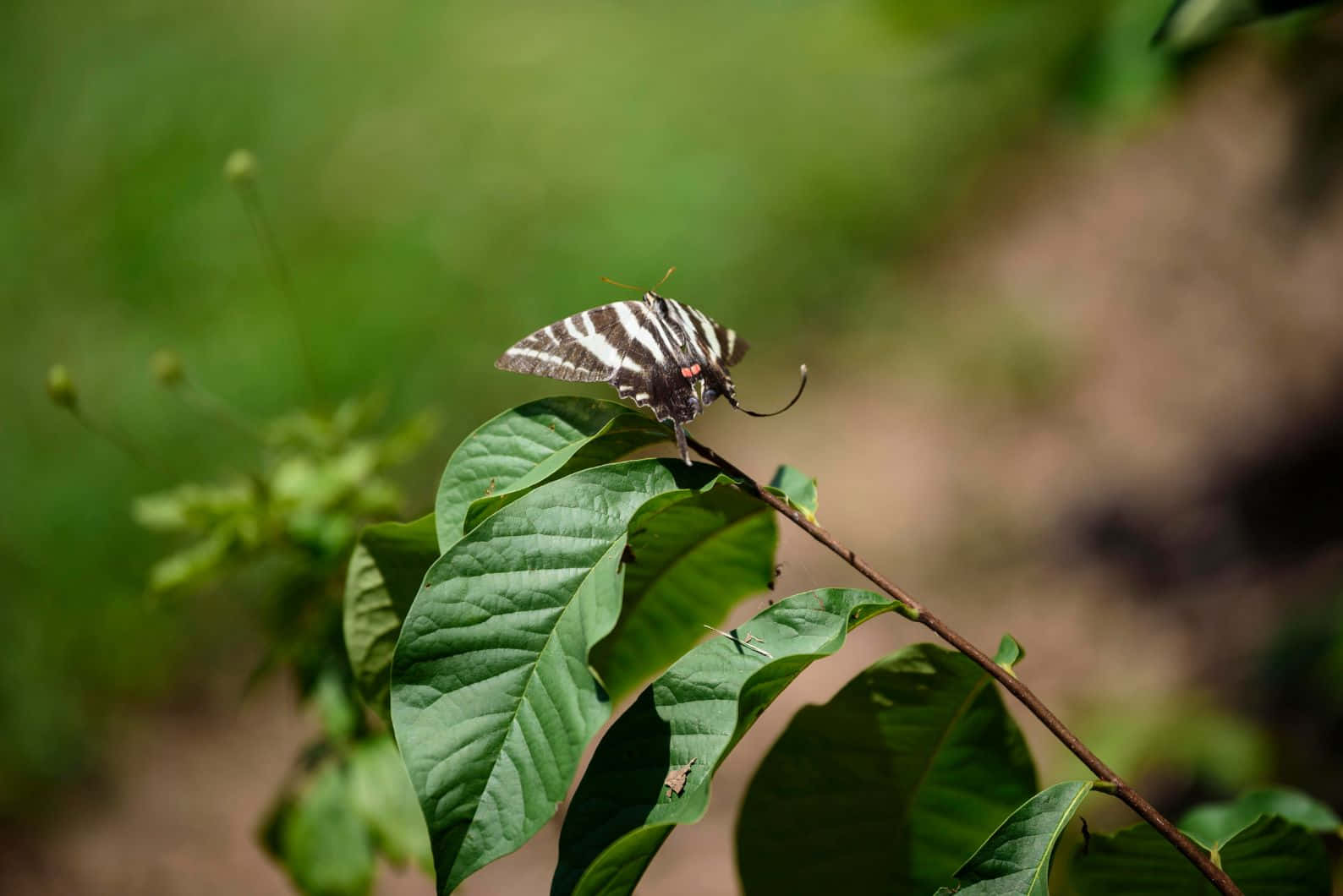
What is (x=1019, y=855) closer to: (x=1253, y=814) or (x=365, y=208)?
(x=1253, y=814)

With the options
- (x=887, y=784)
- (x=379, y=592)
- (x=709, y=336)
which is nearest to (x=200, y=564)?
(x=379, y=592)

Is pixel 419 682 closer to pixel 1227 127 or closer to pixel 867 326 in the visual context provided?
pixel 867 326

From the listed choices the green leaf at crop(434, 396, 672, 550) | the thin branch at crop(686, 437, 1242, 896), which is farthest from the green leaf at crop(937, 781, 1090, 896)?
the green leaf at crop(434, 396, 672, 550)

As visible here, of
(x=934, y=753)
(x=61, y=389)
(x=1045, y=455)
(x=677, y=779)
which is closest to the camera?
(x=677, y=779)

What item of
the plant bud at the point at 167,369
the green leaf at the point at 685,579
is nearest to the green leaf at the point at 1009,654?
the green leaf at the point at 685,579

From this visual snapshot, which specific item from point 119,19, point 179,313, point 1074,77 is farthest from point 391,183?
Answer: point 1074,77

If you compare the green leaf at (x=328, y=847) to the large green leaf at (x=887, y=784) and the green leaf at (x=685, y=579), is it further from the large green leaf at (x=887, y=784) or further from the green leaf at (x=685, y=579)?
the large green leaf at (x=887, y=784)

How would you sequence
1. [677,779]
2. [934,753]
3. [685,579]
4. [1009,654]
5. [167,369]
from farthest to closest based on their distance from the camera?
1. [167,369]
2. [685,579]
3. [934,753]
4. [1009,654]
5. [677,779]
